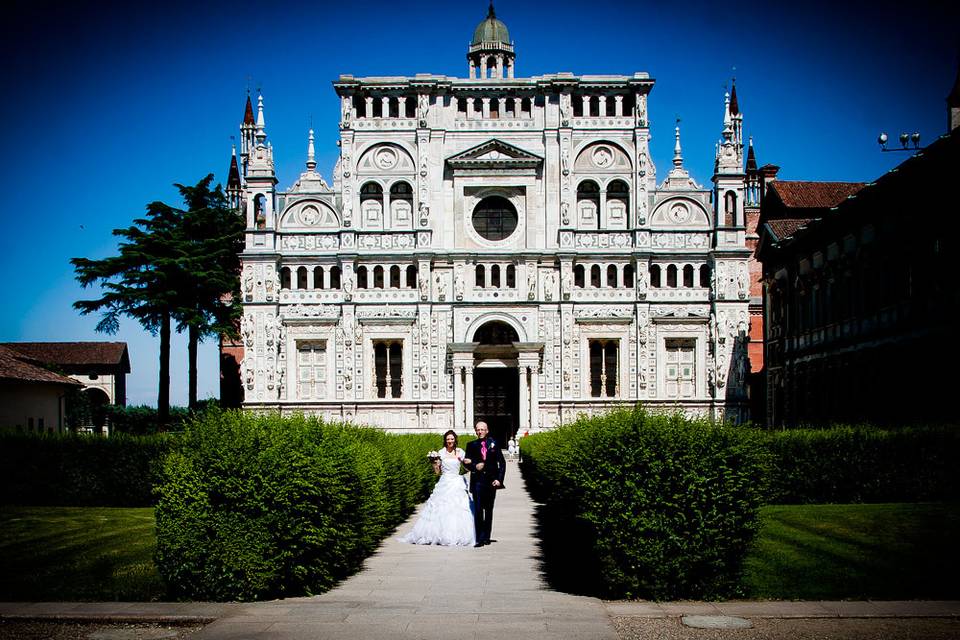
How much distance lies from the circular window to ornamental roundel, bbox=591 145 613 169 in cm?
601

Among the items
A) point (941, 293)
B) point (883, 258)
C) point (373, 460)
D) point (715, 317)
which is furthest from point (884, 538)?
point (715, 317)

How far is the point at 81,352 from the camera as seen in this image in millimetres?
97312

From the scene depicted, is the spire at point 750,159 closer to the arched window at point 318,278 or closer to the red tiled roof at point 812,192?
the red tiled roof at point 812,192

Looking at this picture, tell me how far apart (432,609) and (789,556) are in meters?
7.63

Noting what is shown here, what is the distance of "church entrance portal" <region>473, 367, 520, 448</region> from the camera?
61.2 meters

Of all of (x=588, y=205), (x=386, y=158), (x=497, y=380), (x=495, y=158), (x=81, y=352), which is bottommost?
(x=497, y=380)

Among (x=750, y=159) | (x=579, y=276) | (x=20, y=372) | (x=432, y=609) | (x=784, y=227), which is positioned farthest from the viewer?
(x=750, y=159)

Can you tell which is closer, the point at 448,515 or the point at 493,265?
the point at 448,515

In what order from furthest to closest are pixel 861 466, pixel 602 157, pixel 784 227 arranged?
pixel 602 157
pixel 784 227
pixel 861 466

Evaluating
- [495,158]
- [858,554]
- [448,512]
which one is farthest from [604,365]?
[858,554]

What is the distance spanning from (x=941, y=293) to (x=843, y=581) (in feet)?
67.8

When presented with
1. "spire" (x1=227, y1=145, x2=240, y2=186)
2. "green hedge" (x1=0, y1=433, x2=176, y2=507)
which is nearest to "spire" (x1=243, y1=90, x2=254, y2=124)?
"spire" (x1=227, y1=145, x2=240, y2=186)

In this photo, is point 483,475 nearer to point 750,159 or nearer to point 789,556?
point 789,556

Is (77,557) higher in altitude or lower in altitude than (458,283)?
lower
